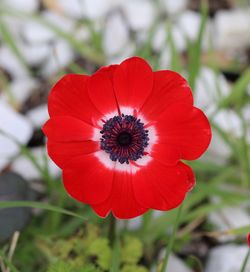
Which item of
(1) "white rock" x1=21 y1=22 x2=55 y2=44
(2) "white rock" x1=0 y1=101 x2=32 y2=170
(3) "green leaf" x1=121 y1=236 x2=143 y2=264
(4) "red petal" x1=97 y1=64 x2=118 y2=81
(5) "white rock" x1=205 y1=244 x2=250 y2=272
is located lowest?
(3) "green leaf" x1=121 y1=236 x2=143 y2=264

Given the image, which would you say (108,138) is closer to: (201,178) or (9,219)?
(9,219)

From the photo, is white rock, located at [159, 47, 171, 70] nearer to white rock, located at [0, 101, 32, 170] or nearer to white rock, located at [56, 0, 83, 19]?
white rock, located at [56, 0, 83, 19]

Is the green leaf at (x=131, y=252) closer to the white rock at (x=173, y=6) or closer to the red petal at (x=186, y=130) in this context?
the red petal at (x=186, y=130)

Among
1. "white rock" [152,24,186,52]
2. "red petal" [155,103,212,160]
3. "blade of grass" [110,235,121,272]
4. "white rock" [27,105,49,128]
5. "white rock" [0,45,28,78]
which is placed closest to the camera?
"red petal" [155,103,212,160]

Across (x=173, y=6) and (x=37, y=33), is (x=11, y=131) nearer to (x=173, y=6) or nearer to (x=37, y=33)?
(x=37, y=33)

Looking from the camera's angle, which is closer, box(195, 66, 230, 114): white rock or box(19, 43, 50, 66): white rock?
box(195, 66, 230, 114): white rock

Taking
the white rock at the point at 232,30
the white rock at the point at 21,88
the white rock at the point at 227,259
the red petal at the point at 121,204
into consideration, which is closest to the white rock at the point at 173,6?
the white rock at the point at 232,30

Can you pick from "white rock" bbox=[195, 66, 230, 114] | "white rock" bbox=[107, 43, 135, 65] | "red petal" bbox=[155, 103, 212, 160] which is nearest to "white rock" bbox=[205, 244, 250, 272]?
"white rock" bbox=[195, 66, 230, 114]
